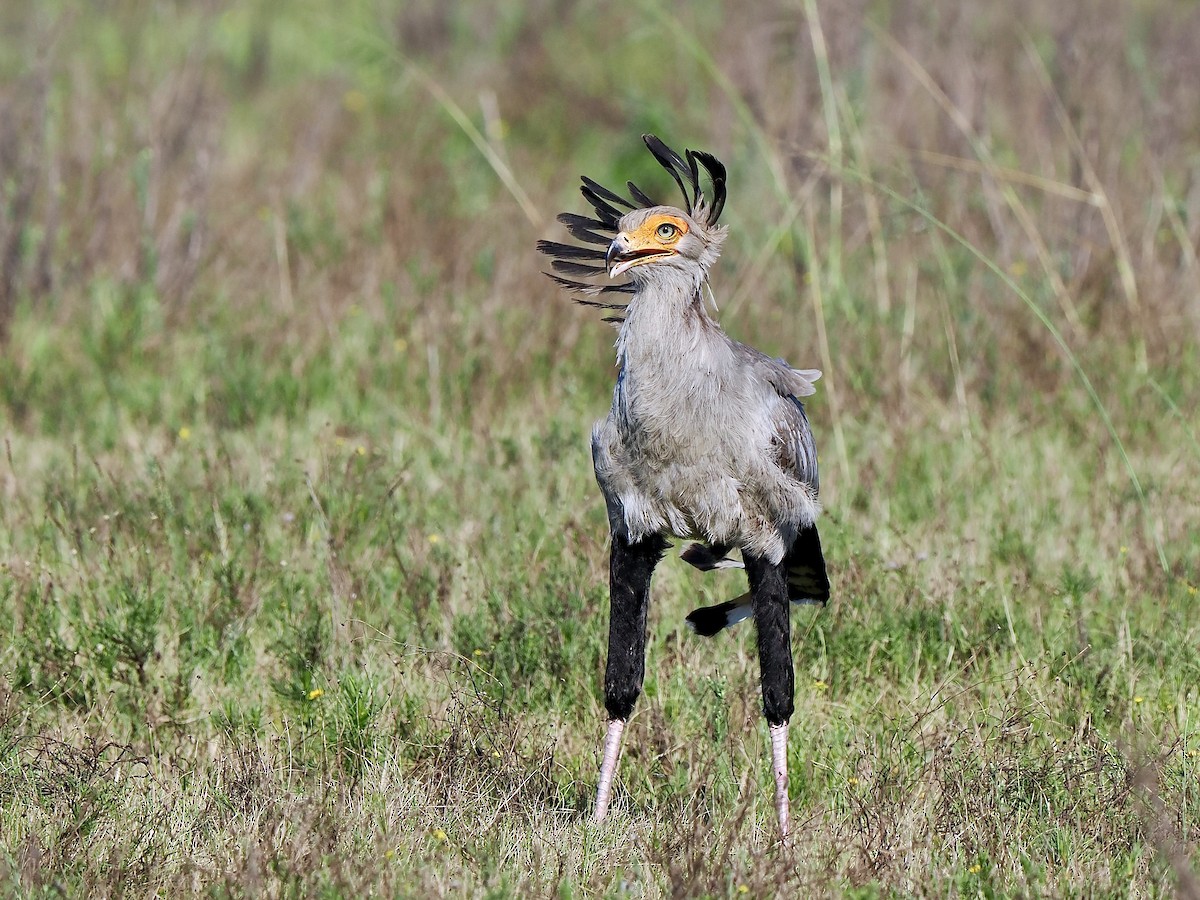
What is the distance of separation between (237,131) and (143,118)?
2132 mm

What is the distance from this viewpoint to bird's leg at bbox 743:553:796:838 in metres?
3.66

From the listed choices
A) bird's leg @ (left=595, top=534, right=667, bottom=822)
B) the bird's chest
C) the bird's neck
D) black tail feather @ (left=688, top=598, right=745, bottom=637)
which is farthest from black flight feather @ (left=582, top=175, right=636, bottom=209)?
black tail feather @ (left=688, top=598, right=745, bottom=637)

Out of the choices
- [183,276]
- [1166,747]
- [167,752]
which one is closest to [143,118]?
[183,276]

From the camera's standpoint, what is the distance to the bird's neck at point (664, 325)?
3.40m

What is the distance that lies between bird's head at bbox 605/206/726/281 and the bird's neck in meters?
0.04

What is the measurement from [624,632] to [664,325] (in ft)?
2.63

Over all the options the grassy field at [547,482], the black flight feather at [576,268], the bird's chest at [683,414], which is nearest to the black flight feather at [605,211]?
the black flight feather at [576,268]

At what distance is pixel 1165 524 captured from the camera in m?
5.26

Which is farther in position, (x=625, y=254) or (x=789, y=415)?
(x=789, y=415)

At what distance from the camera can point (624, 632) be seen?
3.70 m

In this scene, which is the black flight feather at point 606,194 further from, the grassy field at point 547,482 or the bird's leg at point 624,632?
the grassy field at point 547,482

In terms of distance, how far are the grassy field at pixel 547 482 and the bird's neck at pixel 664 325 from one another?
1.06 metres

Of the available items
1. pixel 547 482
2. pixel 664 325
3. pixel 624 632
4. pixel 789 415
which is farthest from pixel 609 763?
pixel 547 482

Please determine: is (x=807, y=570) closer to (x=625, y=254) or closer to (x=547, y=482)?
(x=625, y=254)
